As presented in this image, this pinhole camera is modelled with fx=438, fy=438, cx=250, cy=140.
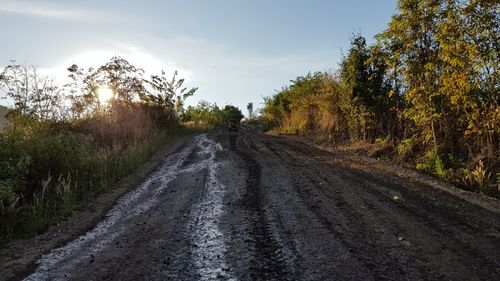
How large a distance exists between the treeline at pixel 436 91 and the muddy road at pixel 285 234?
97.2 inches

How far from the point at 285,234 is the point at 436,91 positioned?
26.7 ft

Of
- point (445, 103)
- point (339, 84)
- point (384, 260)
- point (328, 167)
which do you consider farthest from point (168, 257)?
point (339, 84)

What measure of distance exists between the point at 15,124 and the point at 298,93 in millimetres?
18332

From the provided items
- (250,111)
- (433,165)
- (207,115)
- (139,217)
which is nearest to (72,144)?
(139,217)

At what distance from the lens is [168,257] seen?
5.91 meters

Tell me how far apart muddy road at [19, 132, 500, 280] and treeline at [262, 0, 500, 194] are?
2.47 m

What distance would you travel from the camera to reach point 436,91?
12586mm

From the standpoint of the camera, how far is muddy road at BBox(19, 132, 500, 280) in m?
5.41

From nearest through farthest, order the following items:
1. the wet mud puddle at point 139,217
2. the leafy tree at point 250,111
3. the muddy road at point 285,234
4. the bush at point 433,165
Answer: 1. the muddy road at point 285,234
2. the wet mud puddle at point 139,217
3. the bush at point 433,165
4. the leafy tree at point 250,111

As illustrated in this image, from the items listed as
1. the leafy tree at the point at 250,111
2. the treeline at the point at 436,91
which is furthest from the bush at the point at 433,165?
the leafy tree at the point at 250,111

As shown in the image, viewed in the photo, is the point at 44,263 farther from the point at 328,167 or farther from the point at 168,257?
the point at 328,167

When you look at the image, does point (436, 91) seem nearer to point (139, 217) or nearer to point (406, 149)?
point (406, 149)

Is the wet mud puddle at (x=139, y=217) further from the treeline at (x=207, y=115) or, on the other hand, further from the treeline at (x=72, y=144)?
the treeline at (x=207, y=115)

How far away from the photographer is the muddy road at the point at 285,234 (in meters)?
5.41
